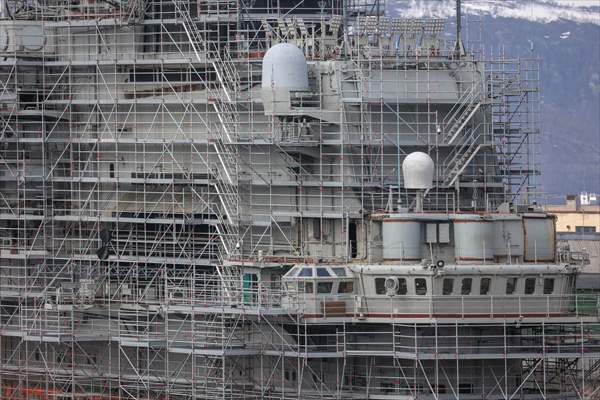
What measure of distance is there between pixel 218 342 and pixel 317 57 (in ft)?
39.1

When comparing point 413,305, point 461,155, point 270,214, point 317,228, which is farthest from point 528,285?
point 270,214

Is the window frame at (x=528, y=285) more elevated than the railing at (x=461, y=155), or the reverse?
Answer: the railing at (x=461, y=155)

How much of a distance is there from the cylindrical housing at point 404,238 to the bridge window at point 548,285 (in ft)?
15.5

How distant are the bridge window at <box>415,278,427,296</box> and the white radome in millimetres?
3644

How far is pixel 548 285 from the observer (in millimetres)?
73562

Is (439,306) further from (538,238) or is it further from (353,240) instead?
(353,240)

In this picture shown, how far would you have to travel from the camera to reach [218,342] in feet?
249

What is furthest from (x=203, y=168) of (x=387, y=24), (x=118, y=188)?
(x=387, y=24)

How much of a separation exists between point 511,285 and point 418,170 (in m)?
5.41

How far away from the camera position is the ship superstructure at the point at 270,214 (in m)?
73.6

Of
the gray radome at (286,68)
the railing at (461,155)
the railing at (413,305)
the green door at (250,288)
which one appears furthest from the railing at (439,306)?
the gray radome at (286,68)

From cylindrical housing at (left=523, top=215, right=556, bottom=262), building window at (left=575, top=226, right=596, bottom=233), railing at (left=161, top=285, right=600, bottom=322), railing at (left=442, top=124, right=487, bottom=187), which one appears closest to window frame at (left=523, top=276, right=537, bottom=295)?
railing at (left=161, top=285, right=600, bottom=322)

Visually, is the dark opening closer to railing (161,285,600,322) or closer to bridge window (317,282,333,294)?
bridge window (317,282,333,294)

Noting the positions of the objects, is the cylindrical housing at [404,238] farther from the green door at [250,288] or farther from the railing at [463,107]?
the green door at [250,288]
